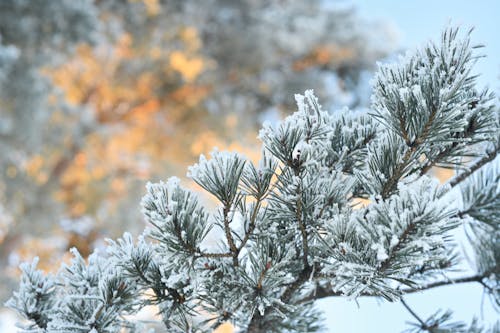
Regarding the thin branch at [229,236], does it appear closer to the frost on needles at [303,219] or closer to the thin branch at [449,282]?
the frost on needles at [303,219]

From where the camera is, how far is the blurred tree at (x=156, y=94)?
3.79 metres

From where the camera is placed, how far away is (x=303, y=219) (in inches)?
20.4

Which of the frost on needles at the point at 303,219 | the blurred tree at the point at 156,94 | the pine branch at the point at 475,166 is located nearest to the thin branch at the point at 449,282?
the frost on needles at the point at 303,219

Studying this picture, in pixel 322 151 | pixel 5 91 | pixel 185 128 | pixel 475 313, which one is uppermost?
pixel 185 128

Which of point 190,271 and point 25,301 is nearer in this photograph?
point 190,271

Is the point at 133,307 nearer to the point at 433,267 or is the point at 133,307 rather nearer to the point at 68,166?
the point at 433,267

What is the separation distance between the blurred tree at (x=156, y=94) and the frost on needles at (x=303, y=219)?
115 inches

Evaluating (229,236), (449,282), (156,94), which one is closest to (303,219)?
(229,236)

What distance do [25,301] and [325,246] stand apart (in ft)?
1.27

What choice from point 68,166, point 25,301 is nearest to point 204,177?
point 25,301

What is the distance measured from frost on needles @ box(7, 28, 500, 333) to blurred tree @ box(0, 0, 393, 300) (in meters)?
2.91

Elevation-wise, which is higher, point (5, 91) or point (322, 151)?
point (5, 91)

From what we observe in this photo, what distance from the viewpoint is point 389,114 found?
479mm

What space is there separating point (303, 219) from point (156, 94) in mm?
4564
